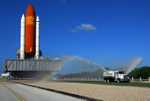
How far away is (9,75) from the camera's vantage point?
455 ft

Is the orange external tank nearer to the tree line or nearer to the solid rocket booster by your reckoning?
the solid rocket booster

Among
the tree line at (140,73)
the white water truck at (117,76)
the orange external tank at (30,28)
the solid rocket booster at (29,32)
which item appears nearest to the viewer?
the white water truck at (117,76)

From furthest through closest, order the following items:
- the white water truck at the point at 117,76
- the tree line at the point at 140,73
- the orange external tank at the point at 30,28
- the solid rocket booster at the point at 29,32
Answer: the solid rocket booster at the point at 29,32, the orange external tank at the point at 30,28, the tree line at the point at 140,73, the white water truck at the point at 117,76

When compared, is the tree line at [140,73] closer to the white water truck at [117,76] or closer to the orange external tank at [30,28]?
the orange external tank at [30,28]

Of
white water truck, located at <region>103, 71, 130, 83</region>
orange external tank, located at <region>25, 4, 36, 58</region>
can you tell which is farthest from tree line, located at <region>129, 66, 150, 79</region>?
white water truck, located at <region>103, 71, 130, 83</region>

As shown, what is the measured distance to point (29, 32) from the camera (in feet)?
406

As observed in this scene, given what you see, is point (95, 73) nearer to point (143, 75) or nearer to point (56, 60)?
point (143, 75)

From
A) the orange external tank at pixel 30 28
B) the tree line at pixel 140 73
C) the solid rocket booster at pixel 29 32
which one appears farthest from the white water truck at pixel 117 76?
the solid rocket booster at pixel 29 32

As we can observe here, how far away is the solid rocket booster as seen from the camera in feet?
405

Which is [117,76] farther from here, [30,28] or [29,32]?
[29,32]

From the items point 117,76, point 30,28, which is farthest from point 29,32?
point 117,76

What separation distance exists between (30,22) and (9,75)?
2531 centimetres

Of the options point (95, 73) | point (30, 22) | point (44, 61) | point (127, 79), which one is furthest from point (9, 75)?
point (127, 79)

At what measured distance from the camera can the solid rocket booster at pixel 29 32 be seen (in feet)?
405
